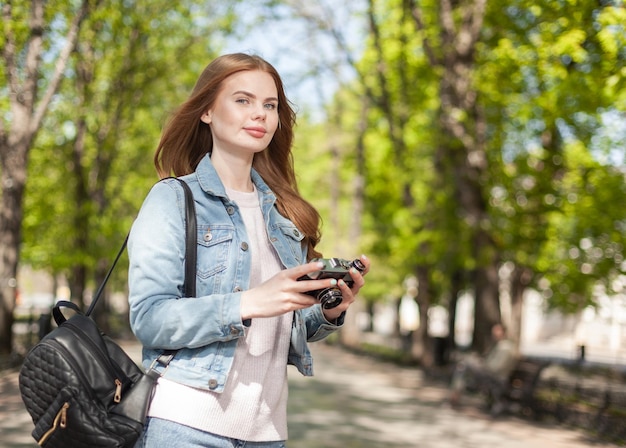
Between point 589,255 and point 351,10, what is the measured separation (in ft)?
28.7

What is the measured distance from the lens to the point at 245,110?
2.50 metres

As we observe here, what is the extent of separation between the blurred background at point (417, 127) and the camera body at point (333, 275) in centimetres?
886

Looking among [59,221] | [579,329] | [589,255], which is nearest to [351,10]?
[589,255]

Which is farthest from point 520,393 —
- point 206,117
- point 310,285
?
point 310,285

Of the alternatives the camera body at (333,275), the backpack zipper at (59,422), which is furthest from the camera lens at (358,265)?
the backpack zipper at (59,422)

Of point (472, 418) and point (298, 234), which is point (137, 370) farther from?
point (472, 418)

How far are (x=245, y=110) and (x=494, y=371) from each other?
14.4 m

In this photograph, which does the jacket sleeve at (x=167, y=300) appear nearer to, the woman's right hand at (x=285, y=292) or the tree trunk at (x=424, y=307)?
the woman's right hand at (x=285, y=292)

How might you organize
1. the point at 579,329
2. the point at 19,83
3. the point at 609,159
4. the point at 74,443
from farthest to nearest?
1. the point at 579,329
2. the point at 609,159
3. the point at 19,83
4. the point at 74,443

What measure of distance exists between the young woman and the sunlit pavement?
7.42m

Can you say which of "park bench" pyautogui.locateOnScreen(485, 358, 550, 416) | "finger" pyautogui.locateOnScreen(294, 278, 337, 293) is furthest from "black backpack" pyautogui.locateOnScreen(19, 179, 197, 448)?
"park bench" pyautogui.locateOnScreen(485, 358, 550, 416)

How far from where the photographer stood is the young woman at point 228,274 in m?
2.10

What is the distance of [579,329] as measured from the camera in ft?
172

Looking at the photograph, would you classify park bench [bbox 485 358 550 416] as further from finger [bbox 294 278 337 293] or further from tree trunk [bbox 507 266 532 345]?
finger [bbox 294 278 337 293]
